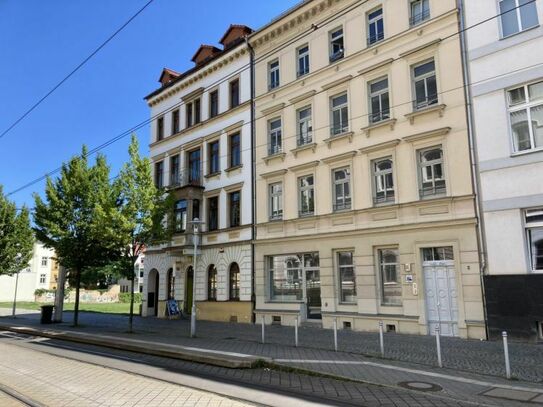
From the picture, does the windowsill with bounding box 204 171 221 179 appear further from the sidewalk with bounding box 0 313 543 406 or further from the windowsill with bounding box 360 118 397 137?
the sidewalk with bounding box 0 313 543 406

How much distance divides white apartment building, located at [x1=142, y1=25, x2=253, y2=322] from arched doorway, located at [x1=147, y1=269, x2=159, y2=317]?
66mm

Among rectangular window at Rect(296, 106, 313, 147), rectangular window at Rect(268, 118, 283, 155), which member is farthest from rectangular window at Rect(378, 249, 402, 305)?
rectangular window at Rect(268, 118, 283, 155)

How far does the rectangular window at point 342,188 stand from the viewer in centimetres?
2023

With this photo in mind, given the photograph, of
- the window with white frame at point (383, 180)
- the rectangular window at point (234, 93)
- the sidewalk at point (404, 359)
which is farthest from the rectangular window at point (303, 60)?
the sidewalk at point (404, 359)

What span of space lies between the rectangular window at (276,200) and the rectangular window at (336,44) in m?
6.64

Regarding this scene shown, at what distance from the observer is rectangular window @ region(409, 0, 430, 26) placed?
59.8 ft

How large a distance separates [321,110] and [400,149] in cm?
482

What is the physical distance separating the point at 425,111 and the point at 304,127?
6.60 meters

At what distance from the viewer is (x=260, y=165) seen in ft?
80.0

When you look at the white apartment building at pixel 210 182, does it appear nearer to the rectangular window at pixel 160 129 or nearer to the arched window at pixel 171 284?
the arched window at pixel 171 284

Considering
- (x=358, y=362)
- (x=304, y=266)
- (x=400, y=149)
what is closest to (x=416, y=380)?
(x=358, y=362)

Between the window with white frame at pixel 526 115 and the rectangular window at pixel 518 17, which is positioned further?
the rectangular window at pixel 518 17

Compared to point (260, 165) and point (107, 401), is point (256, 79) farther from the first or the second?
point (107, 401)

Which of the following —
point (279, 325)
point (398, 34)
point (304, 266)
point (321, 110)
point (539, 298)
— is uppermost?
point (398, 34)
